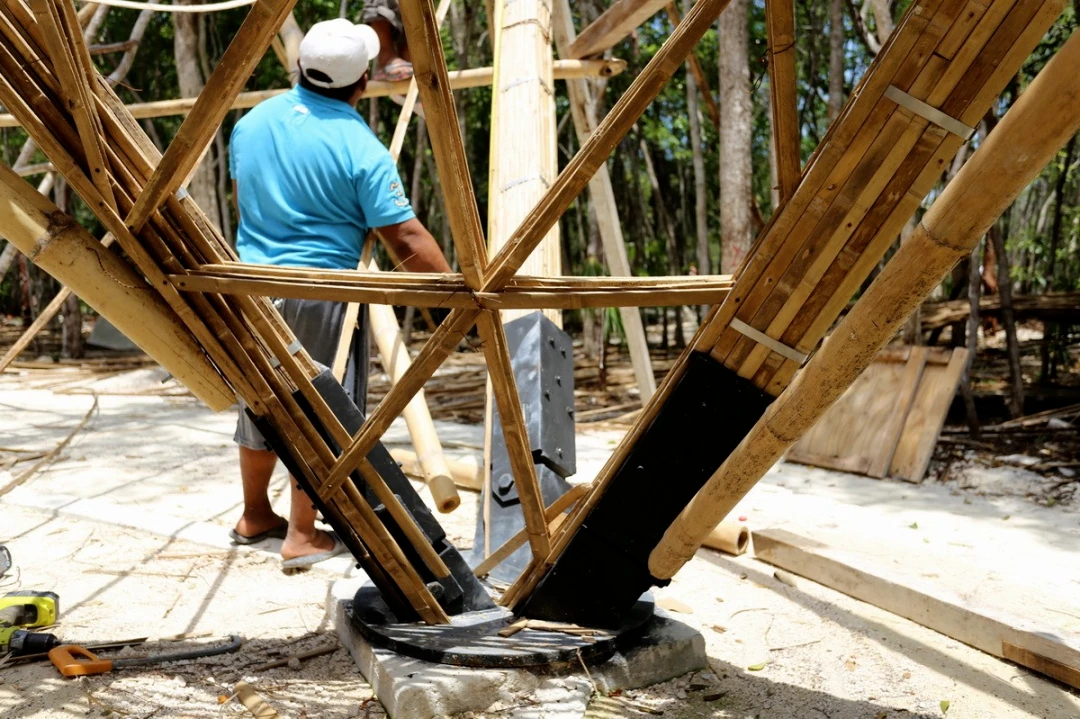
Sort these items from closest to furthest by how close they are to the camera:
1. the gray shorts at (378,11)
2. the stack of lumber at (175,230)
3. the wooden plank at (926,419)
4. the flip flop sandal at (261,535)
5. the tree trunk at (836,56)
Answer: the stack of lumber at (175,230) < the flip flop sandal at (261,535) < the gray shorts at (378,11) < the wooden plank at (926,419) < the tree trunk at (836,56)

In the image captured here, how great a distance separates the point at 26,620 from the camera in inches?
91.3

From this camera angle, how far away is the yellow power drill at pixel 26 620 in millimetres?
2158

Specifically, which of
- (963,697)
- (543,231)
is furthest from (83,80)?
(963,697)

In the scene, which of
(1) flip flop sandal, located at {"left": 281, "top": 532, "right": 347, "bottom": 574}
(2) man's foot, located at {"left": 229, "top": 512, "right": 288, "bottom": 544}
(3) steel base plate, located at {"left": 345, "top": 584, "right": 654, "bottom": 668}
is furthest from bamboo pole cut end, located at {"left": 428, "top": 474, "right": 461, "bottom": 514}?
(2) man's foot, located at {"left": 229, "top": 512, "right": 288, "bottom": 544}

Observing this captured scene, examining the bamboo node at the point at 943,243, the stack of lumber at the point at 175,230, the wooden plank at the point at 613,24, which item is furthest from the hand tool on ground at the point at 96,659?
the wooden plank at the point at 613,24

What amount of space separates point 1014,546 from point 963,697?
1398mm

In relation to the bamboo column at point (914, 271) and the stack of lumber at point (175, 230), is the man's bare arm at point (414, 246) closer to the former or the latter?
the stack of lumber at point (175, 230)

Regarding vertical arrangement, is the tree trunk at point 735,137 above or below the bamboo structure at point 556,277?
above

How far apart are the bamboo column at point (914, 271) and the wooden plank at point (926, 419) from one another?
2.91m

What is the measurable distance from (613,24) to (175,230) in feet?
8.57

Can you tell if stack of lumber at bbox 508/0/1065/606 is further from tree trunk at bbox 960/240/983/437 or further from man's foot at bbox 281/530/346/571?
tree trunk at bbox 960/240/983/437

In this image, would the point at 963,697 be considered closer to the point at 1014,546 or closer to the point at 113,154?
the point at 1014,546

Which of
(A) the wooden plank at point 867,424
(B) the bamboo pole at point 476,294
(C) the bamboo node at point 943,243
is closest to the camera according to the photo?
(C) the bamboo node at point 943,243

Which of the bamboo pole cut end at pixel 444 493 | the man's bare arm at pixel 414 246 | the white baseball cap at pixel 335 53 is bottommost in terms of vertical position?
the bamboo pole cut end at pixel 444 493
